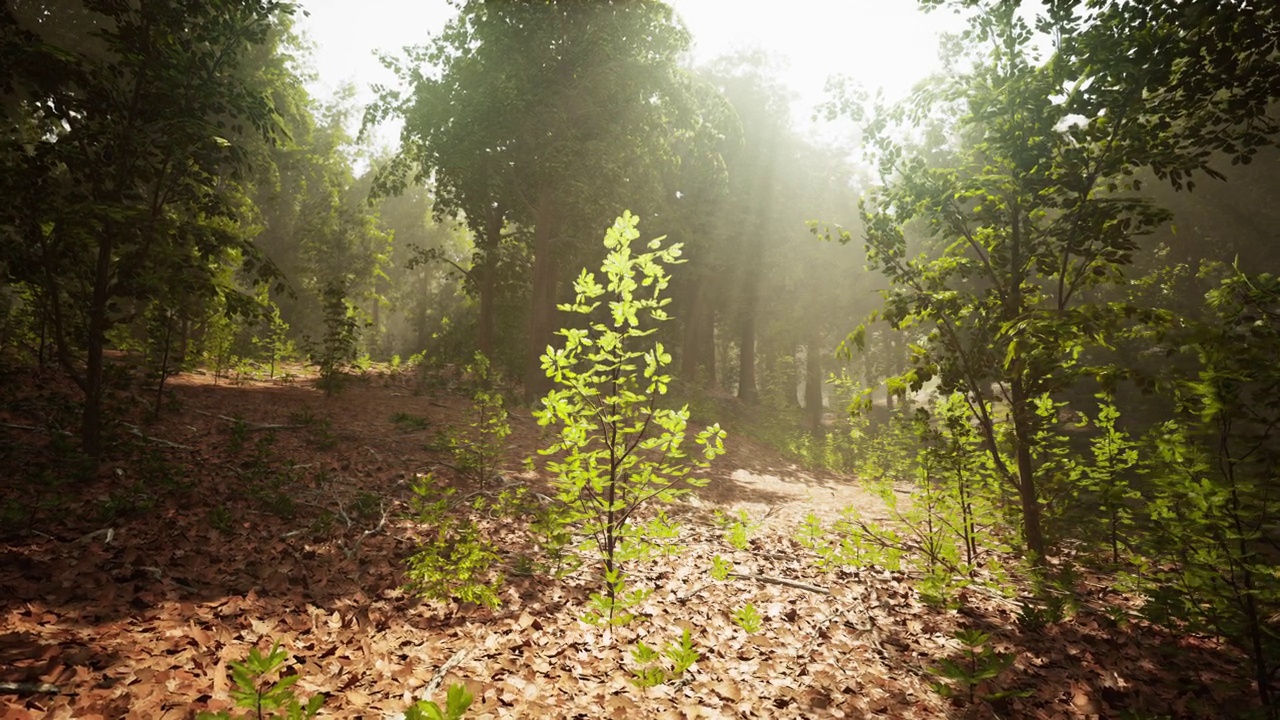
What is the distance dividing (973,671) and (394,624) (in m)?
3.96

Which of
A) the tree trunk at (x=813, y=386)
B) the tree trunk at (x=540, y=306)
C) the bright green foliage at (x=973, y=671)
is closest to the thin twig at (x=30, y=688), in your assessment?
the bright green foliage at (x=973, y=671)

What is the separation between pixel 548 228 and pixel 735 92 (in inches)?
605

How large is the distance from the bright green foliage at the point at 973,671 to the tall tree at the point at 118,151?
276 inches

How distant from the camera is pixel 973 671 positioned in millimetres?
3203

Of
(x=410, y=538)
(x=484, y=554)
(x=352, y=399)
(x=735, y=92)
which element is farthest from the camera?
(x=735, y=92)

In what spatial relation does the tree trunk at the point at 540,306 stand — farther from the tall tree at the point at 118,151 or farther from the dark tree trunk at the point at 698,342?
the dark tree trunk at the point at 698,342

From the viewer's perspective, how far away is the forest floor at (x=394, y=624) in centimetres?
293

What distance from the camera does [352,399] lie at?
1048cm

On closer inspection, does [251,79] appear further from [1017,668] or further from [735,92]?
[1017,668]

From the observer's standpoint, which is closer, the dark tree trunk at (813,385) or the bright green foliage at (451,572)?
the bright green foliage at (451,572)

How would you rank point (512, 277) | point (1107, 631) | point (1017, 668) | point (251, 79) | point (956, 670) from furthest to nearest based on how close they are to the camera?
1. point (512, 277)
2. point (251, 79)
3. point (1107, 631)
4. point (1017, 668)
5. point (956, 670)

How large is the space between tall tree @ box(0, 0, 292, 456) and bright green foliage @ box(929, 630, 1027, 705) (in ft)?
23.0

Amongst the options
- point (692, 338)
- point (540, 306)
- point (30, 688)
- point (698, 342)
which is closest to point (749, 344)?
point (698, 342)

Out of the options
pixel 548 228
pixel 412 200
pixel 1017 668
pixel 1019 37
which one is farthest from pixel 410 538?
pixel 412 200
